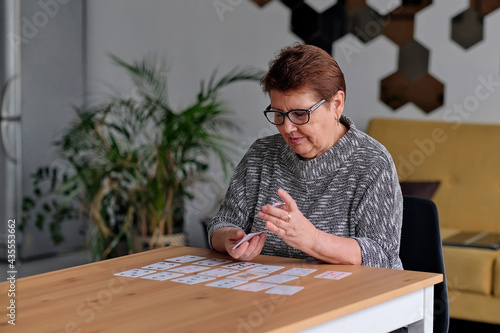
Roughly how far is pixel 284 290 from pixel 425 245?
679mm

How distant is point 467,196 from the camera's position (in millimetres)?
3584

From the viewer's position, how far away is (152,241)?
382cm

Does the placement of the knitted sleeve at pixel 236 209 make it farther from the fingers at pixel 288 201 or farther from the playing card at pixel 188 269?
the fingers at pixel 288 201

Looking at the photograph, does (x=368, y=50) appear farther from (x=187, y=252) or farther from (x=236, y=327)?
(x=236, y=327)

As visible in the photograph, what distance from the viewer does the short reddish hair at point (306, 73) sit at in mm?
1905

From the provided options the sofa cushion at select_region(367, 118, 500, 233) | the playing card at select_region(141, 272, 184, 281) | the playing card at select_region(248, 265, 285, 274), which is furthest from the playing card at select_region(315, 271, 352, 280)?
the sofa cushion at select_region(367, 118, 500, 233)

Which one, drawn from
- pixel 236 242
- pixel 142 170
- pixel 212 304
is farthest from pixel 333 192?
pixel 142 170

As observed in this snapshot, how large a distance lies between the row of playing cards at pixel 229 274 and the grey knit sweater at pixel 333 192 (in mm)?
202

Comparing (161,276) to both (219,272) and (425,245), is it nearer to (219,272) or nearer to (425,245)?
(219,272)

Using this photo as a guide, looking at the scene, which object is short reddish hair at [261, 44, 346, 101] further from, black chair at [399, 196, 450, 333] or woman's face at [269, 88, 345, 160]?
black chair at [399, 196, 450, 333]

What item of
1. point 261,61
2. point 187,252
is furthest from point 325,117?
point 261,61

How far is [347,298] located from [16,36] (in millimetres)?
3879

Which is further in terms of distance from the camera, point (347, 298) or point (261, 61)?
point (261, 61)

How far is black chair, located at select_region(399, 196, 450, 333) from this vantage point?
1.99 metres
